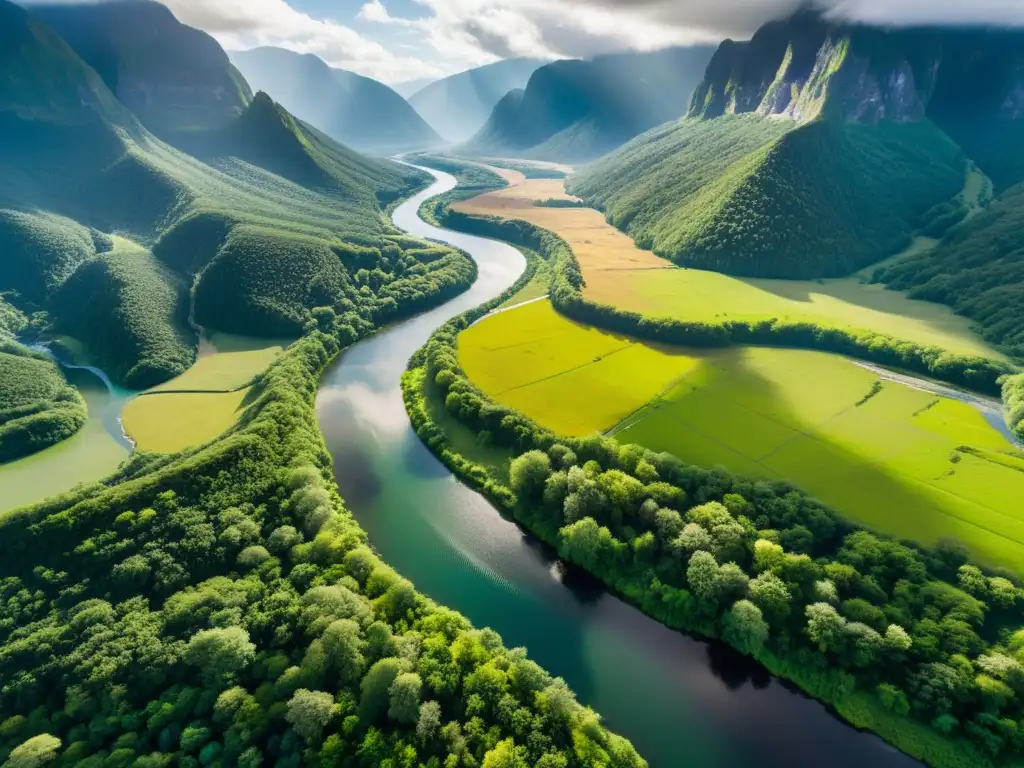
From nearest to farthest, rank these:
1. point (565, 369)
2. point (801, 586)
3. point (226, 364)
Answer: point (801, 586) → point (565, 369) → point (226, 364)

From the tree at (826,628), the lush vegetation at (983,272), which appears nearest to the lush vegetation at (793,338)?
the lush vegetation at (983,272)

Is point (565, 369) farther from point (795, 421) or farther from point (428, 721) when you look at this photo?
point (428, 721)

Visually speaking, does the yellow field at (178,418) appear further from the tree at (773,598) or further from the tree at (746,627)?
the tree at (773,598)

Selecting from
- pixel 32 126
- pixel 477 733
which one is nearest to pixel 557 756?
pixel 477 733

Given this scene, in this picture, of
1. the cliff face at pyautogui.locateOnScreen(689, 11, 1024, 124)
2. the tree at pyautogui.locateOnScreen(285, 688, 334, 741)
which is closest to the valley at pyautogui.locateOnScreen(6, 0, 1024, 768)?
the tree at pyautogui.locateOnScreen(285, 688, 334, 741)

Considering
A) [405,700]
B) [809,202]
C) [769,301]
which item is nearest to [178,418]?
[405,700]

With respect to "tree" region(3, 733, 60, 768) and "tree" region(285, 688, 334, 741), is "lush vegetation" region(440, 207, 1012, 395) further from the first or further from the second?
"tree" region(3, 733, 60, 768)

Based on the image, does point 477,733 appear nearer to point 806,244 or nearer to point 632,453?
point 632,453
